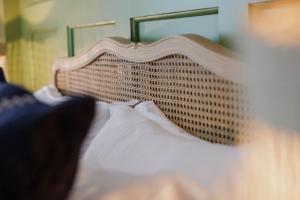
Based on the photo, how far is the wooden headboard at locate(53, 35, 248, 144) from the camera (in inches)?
39.0

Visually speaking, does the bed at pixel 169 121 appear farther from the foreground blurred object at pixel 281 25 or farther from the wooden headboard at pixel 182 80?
the foreground blurred object at pixel 281 25

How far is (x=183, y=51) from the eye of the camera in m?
1.13

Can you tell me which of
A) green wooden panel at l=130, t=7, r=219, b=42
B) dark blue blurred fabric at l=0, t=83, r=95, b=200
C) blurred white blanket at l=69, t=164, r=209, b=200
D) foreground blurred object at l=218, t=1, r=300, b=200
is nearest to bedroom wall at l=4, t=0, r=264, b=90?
green wooden panel at l=130, t=7, r=219, b=42

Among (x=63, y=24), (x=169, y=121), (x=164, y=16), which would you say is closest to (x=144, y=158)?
(x=169, y=121)

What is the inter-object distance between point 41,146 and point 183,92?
71cm

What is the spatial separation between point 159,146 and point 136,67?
43cm

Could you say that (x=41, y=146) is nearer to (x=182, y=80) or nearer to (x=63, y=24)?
(x=182, y=80)

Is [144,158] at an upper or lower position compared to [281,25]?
lower

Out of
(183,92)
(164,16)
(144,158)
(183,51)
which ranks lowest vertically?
(144,158)

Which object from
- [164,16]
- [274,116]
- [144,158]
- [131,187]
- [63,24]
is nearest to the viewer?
[131,187]

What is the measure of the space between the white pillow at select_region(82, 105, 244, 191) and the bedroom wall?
0.98 ft

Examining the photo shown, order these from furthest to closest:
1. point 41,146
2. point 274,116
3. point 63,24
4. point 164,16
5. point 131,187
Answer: point 63,24
point 164,16
point 274,116
point 131,187
point 41,146

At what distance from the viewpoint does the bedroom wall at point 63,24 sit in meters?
1.15

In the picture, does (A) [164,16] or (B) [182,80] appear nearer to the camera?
(B) [182,80]
